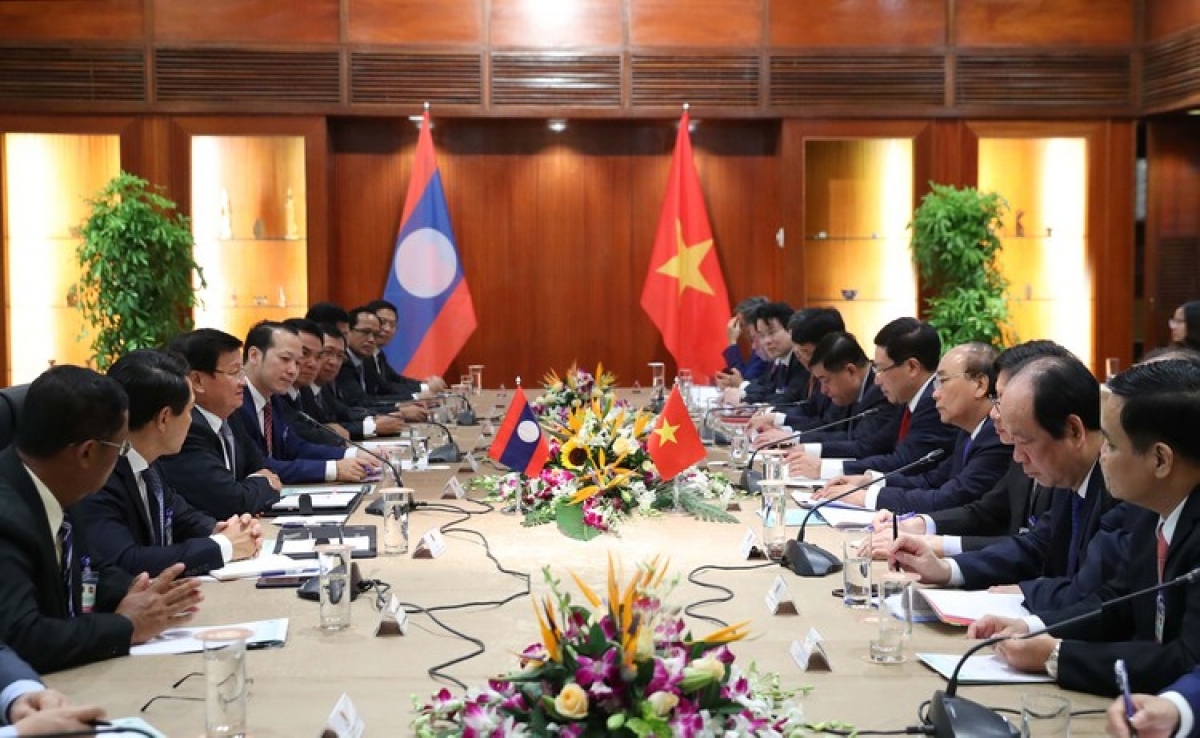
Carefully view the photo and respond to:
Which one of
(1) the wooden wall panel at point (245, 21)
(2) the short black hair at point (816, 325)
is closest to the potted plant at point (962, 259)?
(2) the short black hair at point (816, 325)

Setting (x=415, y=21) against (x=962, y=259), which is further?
(x=415, y=21)

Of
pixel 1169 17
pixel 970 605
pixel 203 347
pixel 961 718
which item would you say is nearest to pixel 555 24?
pixel 1169 17

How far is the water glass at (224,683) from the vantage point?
5.98 feet

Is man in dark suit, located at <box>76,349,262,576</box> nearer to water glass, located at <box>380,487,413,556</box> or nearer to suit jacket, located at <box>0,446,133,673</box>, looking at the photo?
water glass, located at <box>380,487,413,556</box>

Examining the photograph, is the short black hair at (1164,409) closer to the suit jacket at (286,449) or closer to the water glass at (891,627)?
the water glass at (891,627)

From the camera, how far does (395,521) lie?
3.25 meters

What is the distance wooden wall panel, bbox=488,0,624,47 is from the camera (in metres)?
8.31

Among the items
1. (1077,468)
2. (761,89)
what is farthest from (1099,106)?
(1077,468)

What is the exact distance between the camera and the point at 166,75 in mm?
8164

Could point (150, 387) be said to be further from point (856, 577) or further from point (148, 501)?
point (856, 577)

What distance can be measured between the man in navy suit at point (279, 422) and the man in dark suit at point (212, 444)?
1.66 ft

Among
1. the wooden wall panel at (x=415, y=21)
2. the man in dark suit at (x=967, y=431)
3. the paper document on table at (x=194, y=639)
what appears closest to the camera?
the paper document on table at (x=194, y=639)

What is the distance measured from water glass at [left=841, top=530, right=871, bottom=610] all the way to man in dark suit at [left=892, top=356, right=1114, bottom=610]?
24 cm

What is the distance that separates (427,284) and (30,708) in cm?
670
